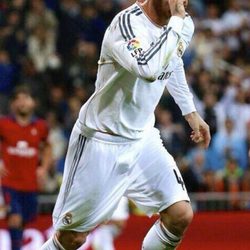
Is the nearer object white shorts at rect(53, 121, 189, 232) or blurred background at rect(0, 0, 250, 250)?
white shorts at rect(53, 121, 189, 232)

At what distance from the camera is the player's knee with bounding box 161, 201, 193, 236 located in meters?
6.55

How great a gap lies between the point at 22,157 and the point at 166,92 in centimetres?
339

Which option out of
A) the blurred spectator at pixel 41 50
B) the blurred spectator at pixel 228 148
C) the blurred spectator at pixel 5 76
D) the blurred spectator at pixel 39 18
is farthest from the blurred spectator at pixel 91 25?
the blurred spectator at pixel 228 148

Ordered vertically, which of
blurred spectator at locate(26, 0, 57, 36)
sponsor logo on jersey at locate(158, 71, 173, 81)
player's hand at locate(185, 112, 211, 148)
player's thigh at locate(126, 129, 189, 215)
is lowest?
blurred spectator at locate(26, 0, 57, 36)

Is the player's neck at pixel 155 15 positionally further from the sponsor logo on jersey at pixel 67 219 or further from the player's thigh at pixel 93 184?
the sponsor logo on jersey at pixel 67 219

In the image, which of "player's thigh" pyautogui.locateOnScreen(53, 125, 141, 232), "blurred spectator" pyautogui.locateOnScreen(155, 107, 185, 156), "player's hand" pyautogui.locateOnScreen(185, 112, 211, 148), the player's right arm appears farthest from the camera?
"blurred spectator" pyautogui.locateOnScreen(155, 107, 185, 156)

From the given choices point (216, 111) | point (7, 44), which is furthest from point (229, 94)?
point (7, 44)

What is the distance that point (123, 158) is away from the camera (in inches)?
258

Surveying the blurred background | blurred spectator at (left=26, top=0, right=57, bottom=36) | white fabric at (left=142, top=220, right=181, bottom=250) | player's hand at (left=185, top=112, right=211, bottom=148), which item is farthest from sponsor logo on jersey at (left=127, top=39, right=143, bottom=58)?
blurred spectator at (left=26, top=0, right=57, bottom=36)

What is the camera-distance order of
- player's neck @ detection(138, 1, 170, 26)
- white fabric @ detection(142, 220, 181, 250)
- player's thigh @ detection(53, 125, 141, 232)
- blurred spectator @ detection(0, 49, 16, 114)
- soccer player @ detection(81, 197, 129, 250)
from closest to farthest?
player's neck @ detection(138, 1, 170, 26), player's thigh @ detection(53, 125, 141, 232), white fabric @ detection(142, 220, 181, 250), soccer player @ detection(81, 197, 129, 250), blurred spectator @ detection(0, 49, 16, 114)

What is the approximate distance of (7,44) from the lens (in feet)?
45.2

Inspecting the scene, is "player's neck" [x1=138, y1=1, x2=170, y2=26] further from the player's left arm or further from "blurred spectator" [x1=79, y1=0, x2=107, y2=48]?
"blurred spectator" [x1=79, y1=0, x2=107, y2=48]

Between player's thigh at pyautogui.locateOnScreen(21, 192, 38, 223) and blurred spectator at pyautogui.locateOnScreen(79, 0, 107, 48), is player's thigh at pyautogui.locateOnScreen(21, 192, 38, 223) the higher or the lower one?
the lower one

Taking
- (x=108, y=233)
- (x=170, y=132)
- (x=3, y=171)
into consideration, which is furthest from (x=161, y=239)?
(x=170, y=132)
